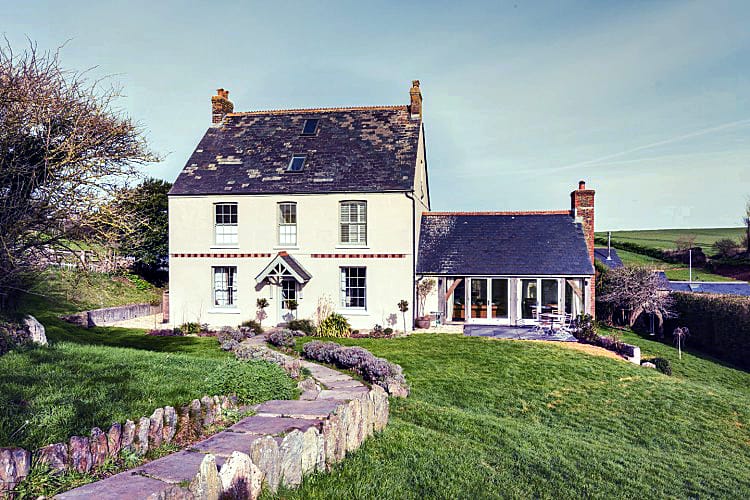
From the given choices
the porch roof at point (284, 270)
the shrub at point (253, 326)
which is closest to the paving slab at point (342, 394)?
the shrub at point (253, 326)

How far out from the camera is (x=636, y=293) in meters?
24.2

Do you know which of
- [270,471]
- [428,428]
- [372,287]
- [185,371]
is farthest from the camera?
[372,287]

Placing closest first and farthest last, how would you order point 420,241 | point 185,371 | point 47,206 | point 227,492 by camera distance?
point 227,492 → point 185,371 → point 47,206 → point 420,241

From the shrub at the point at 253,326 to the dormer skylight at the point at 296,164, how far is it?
7.45m

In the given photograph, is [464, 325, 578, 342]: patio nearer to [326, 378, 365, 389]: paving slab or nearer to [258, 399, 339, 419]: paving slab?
[326, 378, 365, 389]: paving slab

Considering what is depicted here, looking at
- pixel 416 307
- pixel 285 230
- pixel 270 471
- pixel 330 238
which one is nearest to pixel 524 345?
pixel 416 307

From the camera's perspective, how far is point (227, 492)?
4461 mm

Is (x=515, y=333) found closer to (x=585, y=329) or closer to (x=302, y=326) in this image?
(x=585, y=329)

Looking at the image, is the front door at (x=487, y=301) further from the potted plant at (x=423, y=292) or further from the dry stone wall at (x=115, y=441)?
the dry stone wall at (x=115, y=441)

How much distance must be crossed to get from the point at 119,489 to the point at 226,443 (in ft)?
5.13

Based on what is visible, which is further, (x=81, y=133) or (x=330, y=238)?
(x=330, y=238)

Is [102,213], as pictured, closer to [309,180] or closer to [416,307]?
[309,180]

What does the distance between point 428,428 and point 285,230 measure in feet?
51.6

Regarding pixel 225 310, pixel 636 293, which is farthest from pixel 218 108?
pixel 636 293
